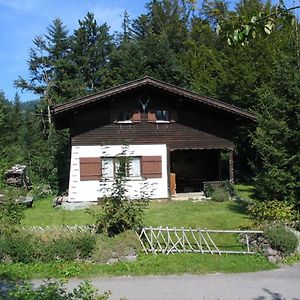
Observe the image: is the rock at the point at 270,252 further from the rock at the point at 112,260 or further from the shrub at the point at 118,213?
the rock at the point at 112,260

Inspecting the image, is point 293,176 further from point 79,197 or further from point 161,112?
point 79,197

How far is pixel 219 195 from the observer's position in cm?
2266

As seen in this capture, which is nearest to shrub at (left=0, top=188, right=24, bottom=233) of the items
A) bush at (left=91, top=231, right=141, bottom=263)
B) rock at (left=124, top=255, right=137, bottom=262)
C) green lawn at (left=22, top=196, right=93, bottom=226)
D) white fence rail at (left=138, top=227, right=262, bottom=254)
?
bush at (left=91, top=231, right=141, bottom=263)

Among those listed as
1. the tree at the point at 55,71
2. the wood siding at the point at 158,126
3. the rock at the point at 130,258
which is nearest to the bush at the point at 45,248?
the rock at the point at 130,258

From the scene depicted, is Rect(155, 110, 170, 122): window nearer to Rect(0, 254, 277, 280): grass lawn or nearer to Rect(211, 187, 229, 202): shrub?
Rect(211, 187, 229, 202): shrub

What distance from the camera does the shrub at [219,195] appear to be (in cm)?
2259

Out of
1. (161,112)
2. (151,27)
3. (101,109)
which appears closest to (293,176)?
(161,112)

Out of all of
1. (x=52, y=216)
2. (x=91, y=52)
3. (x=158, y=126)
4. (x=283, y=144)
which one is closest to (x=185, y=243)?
(x=283, y=144)

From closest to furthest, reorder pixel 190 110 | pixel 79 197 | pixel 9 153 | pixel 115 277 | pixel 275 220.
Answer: pixel 115 277
pixel 275 220
pixel 79 197
pixel 190 110
pixel 9 153

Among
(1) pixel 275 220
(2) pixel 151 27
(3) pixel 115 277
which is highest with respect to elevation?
(2) pixel 151 27

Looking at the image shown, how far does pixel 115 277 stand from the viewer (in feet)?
35.6

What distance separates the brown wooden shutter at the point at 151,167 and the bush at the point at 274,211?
8.33m

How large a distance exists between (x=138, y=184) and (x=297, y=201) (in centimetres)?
964

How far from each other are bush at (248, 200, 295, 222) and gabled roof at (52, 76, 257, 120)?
874cm
